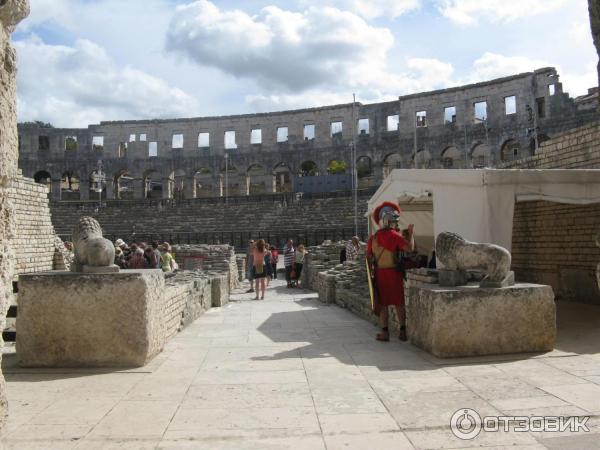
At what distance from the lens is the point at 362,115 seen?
133 ft

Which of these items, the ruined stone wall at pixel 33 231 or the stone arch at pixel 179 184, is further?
the stone arch at pixel 179 184

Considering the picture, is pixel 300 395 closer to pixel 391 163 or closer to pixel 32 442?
pixel 32 442

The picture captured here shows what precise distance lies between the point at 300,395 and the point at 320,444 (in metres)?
0.90

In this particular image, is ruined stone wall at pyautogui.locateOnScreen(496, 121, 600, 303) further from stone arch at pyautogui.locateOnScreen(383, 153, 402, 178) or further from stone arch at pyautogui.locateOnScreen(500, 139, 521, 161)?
stone arch at pyautogui.locateOnScreen(383, 153, 402, 178)

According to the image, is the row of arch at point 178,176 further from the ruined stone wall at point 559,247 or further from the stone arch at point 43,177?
the ruined stone wall at point 559,247

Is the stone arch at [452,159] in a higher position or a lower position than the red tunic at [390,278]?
higher

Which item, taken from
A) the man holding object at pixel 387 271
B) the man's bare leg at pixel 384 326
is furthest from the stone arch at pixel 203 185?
the man's bare leg at pixel 384 326

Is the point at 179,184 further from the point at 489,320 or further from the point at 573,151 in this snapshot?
the point at 489,320

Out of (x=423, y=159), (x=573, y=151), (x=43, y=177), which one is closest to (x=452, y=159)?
(x=423, y=159)

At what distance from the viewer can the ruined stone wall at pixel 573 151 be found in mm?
9711

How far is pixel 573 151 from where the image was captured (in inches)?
407

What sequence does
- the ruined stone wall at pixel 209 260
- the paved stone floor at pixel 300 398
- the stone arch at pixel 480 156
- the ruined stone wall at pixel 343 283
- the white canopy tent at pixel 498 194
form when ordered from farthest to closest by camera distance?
the stone arch at pixel 480 156 → the ruined stone wall at pixel 209 260 → the ruined stone wall at pixel 343 283 → the white canopy tent at pixel 498 194 → the paved stone floor at pixel 300 398

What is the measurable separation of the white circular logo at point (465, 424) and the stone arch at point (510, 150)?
114ft

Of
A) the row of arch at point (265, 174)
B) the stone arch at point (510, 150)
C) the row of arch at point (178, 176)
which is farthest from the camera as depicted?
the row of arch at point (178, 176)
